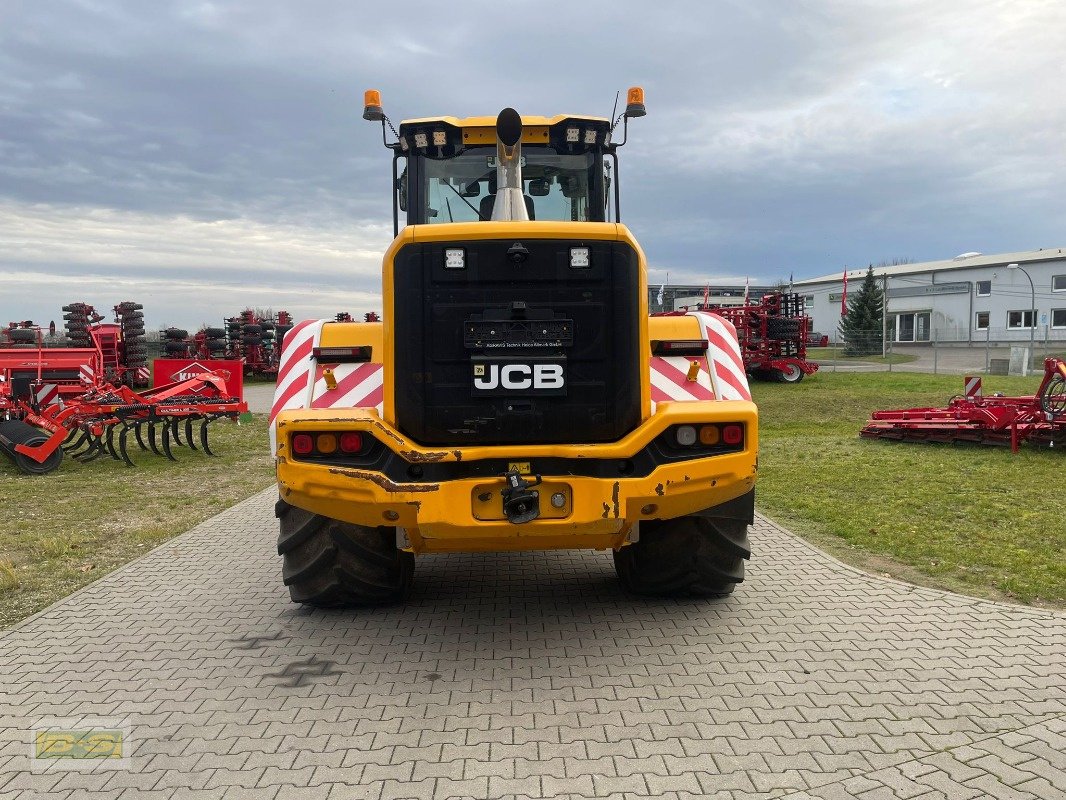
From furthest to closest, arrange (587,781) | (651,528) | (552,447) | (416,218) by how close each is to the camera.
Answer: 1. (416,218)
2. (651,528)
3. (552,447)
4. (587,781)

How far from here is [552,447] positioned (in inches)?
151

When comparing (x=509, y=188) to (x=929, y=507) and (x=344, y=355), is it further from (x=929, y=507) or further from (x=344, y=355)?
(x=929, y=507)

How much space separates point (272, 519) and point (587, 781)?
528 centimetres

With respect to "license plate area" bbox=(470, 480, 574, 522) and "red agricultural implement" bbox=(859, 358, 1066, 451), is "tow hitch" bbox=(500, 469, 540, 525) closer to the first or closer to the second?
"license plate area" bbox=(470, 480, 574, 522)

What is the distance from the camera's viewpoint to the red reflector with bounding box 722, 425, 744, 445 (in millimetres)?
4008

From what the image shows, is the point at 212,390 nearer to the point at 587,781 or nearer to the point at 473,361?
the point at 473,361

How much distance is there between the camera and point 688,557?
4.70 meters

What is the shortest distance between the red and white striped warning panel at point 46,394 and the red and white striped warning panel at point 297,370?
7.88 metres

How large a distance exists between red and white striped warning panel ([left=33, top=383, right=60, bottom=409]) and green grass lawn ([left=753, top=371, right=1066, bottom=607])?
9871 millimetres

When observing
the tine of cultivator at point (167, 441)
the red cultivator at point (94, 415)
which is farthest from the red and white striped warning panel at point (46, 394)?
the tine of cultivator at point (167, 441)

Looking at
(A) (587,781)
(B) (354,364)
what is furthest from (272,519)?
(A) (587,781)

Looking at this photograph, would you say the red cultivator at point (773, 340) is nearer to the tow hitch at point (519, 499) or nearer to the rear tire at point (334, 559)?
the rear tire at point (334, 559)

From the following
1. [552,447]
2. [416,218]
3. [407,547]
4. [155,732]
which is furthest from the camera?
[416,218]

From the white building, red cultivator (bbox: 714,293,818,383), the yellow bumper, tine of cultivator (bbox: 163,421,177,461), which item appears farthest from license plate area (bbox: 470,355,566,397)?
the white building
